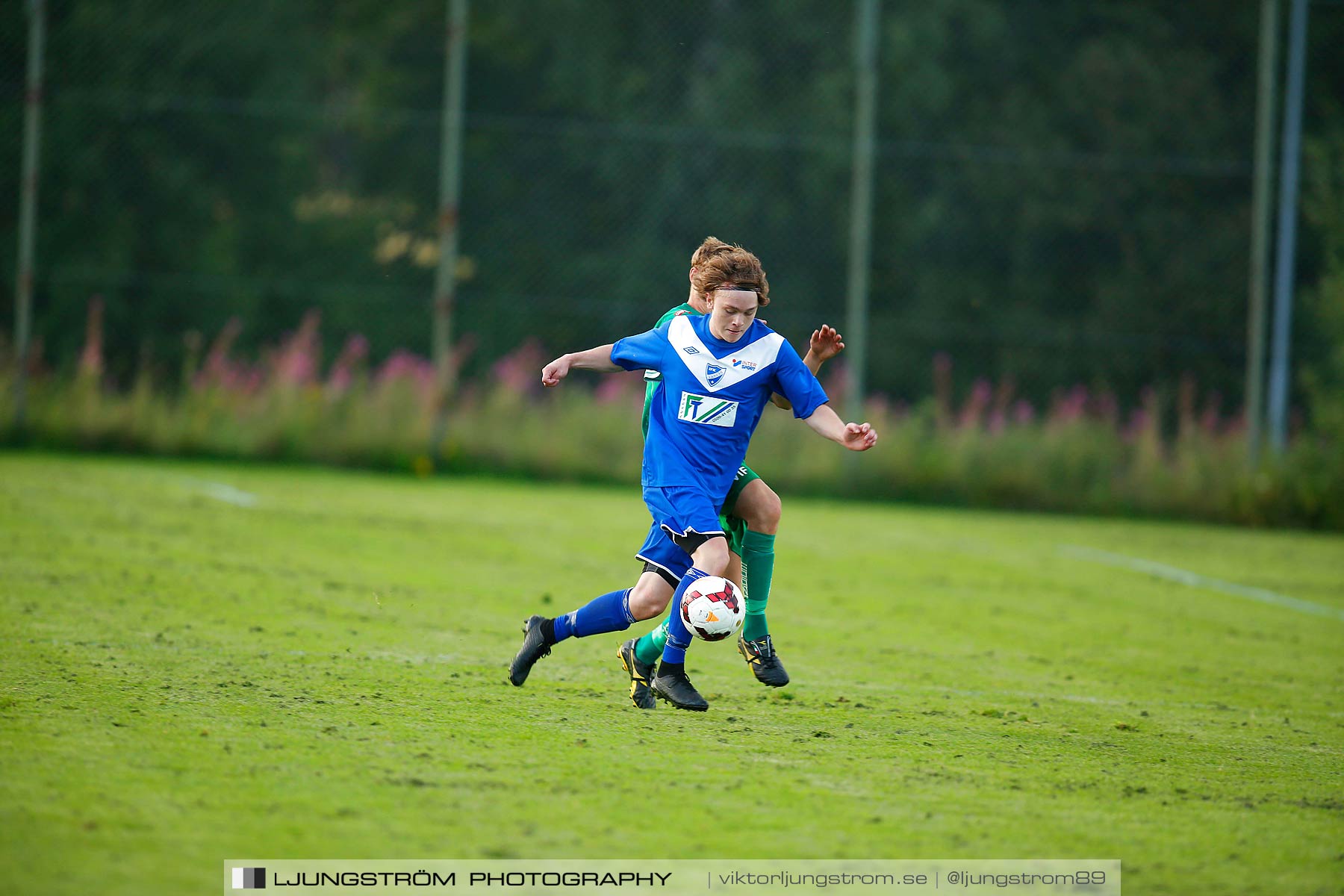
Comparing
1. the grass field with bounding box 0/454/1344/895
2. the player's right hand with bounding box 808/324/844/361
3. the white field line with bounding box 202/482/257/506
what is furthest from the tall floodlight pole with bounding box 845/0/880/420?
the player's right hand with bounding box 808/324/844/361

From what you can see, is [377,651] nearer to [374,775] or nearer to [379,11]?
[374,775]

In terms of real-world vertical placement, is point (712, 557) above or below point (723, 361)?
below

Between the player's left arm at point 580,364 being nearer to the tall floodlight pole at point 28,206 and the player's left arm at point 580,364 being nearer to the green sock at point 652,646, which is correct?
the green sock at point 652,646

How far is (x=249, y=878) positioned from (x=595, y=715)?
6.20 ft

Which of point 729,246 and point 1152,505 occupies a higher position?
point 729,246

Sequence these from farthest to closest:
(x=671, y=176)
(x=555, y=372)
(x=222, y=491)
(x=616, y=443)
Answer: (x=671, y=176), (x=616, y=443), (x=222, y=491), (x=555, y=372)

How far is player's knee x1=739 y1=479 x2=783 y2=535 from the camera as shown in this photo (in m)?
5.59

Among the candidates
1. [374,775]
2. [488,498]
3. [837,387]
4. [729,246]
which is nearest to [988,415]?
[837,387]

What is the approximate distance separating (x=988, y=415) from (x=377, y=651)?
10690 mm

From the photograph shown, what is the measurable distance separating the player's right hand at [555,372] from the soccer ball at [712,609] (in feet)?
2.71

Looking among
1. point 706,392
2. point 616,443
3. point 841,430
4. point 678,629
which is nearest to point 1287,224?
point 616,443

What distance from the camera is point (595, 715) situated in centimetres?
502

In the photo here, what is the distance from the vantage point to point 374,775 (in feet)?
13.2

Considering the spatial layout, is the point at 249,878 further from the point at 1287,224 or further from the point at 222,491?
the point at 1287,224
